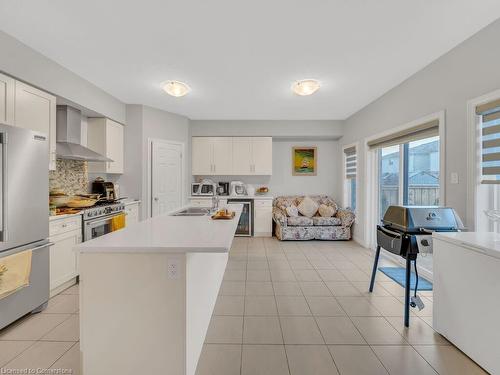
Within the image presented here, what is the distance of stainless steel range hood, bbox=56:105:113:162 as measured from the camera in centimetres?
307

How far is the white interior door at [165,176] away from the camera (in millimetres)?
4445

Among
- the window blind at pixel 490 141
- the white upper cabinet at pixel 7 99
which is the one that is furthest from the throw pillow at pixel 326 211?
the white upper cabinet at pixel 7 99

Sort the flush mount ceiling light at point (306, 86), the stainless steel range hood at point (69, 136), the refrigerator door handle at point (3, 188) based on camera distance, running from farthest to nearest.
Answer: the flush mount ceiling light at point (306, 86) < the stainless steel range hood at point (69, 136) < the refrigerator door handle at point (3, 188)

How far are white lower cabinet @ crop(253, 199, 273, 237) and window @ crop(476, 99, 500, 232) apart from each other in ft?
11.5

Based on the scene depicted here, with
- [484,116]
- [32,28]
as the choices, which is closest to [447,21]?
[484,116]

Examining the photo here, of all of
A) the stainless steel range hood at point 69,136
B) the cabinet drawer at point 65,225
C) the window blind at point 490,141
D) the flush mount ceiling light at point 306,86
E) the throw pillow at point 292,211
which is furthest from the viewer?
→ the throw pillow at point 292,211

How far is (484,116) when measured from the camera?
217cm

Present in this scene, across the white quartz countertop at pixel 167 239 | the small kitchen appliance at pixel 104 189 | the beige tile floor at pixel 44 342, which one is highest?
the small kitchen appliance at pixel 104 189

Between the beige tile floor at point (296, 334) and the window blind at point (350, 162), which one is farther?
the window blind at point (350, 162)

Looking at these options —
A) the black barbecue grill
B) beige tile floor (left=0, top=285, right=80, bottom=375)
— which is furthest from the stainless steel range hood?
the black barbecue grill

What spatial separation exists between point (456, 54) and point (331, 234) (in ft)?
11.1

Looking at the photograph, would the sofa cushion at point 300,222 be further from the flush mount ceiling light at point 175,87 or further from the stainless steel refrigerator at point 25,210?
the stainless steel refrigerator at point 25,210

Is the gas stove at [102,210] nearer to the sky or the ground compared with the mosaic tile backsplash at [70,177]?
nearer to the ground

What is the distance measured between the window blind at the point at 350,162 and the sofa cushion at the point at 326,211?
755mm
